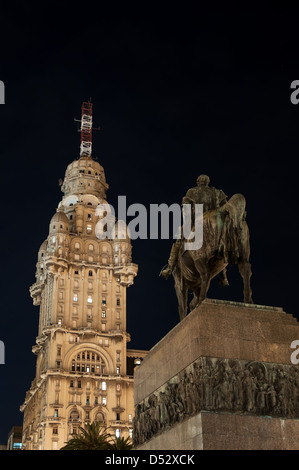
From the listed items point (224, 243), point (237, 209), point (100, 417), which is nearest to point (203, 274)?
point (224, 243)

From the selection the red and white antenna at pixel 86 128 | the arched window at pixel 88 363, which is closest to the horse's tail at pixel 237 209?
the arched window at pixel 88 363

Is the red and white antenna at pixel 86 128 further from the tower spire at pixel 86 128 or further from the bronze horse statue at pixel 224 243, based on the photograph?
the bronze horse statue at pixel 224 243

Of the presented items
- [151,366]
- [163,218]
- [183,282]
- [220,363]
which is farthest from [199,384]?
[163,218]

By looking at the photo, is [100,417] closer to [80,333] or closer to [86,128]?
[80,333]

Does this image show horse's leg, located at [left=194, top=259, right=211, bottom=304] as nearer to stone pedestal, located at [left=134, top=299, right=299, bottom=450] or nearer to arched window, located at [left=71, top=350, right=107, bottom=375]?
stone pedestal, located at [left=134, top=299, right=299, bottom=450]

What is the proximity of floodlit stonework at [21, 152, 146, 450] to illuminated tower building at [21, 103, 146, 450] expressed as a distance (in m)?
0.16

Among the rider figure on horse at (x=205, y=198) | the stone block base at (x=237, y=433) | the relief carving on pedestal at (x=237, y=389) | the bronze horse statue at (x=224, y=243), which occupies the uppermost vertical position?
the rider figure on horse at (x=205, y=198)

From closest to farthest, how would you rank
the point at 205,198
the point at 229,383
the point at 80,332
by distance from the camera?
the point at 229,383 < the point at 205,198 < the point at 80,332

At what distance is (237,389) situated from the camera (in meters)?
18.2

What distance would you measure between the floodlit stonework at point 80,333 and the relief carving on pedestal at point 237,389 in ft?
278

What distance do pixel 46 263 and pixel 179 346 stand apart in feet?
308

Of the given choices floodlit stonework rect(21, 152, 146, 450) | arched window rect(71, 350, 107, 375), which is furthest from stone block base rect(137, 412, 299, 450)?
arched window rect(71, 350, 107, 375)

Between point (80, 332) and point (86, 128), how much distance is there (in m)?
51.5

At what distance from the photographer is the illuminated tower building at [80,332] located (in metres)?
102
